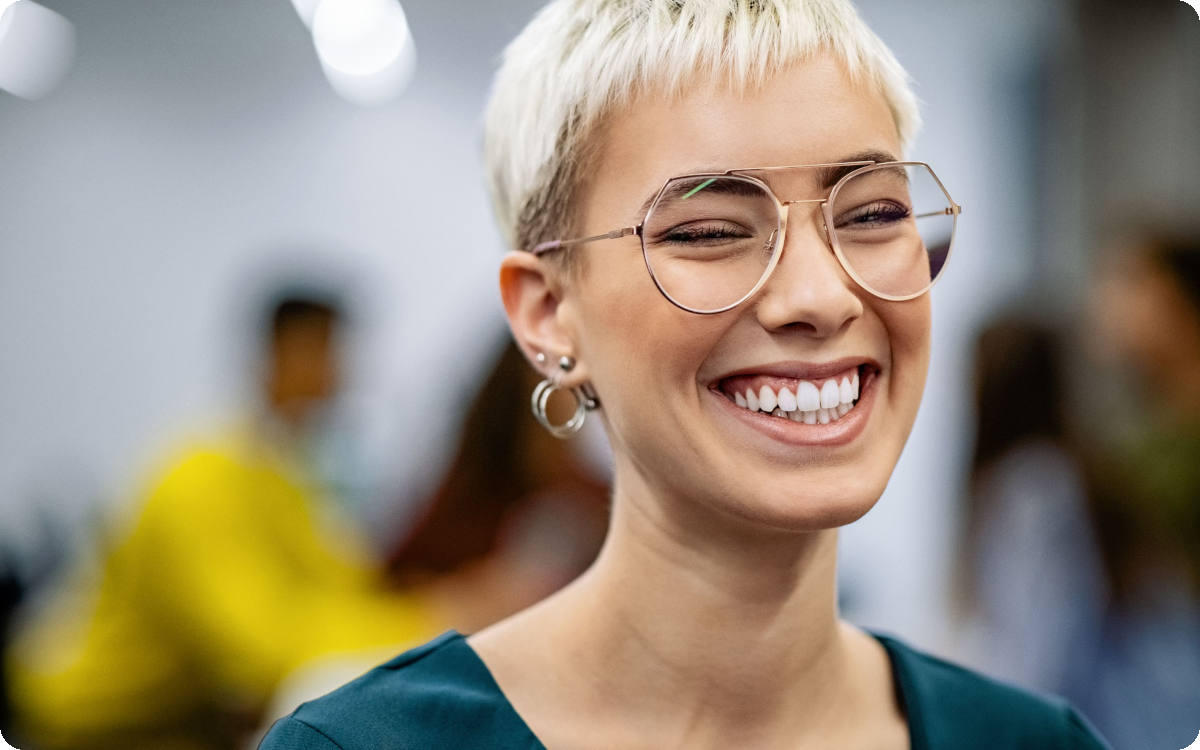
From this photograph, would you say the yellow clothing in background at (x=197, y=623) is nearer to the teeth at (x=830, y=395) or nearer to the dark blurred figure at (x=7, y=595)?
the dark blurred figure at (x=7, y=595)

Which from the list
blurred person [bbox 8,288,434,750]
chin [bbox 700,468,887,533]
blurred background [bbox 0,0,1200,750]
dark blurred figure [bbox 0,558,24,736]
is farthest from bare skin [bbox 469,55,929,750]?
blurred background [bbox 0,0,1200,750]

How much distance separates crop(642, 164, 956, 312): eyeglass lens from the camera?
1.09m

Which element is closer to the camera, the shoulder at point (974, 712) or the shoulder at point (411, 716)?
the shoulder at point (411, 716)

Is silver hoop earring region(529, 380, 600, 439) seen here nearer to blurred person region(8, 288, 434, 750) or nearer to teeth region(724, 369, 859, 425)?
teeth region(724, 369, 859, 425)

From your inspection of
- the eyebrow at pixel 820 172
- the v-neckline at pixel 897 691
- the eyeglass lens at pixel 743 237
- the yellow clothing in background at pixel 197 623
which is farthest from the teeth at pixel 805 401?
the yellow clothing in background at pixel 197 623

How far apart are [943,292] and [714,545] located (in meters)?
3.83

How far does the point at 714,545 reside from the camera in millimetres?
1219

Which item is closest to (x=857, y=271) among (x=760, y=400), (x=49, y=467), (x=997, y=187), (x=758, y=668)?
(x=760, y=400)

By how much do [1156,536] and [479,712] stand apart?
2241 millimetres

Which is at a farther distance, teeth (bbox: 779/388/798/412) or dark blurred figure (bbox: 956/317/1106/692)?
dark blurred figure (bbox: 956/317/1106/692)

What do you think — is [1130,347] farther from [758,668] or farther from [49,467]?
[49,467]

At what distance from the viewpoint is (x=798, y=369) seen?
111 cm

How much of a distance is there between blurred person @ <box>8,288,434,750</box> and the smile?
164 cm

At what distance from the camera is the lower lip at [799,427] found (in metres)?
1.11
